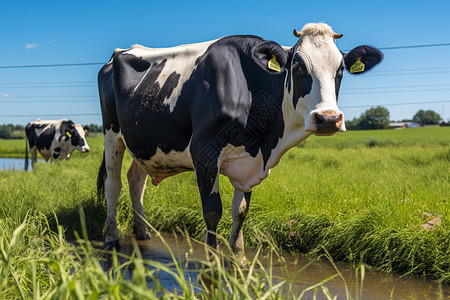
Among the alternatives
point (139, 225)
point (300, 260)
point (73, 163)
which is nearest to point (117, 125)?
point (139, 225)

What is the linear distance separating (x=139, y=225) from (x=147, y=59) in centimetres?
213

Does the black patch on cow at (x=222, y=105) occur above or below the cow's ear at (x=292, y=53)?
below

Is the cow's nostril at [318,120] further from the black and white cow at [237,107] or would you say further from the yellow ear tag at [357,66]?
the yellow ear tag at [357,66]

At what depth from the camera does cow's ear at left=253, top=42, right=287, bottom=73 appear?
4.27 meters

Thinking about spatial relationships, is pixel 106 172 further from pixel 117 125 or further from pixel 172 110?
pixel 172 110

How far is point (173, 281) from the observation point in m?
4.14

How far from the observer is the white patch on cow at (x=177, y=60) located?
479 centimetres

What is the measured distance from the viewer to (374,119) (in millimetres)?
82312

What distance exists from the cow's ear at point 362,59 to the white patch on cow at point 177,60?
142 cm

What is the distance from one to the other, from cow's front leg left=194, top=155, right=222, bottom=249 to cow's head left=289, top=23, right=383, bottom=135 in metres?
0.92

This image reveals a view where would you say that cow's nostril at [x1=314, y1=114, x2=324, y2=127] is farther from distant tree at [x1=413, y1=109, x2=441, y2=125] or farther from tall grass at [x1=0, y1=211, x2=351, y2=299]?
distant tree at [x1=413, y1=109, x2=441, y2=125]

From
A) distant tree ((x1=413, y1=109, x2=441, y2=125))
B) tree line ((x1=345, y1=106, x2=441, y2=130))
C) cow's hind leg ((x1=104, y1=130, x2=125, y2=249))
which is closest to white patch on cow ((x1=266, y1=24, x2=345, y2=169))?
cow's hind leg ((x1=104, y1=130, x2=125, y2=249))

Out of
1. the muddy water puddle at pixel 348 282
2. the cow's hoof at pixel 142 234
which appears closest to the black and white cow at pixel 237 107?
the muddy water puddle at pixel 348 282

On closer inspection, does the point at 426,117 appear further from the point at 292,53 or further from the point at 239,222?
the point at 292,53
